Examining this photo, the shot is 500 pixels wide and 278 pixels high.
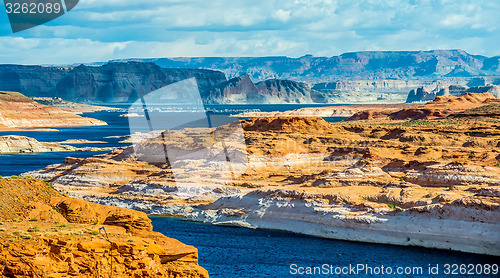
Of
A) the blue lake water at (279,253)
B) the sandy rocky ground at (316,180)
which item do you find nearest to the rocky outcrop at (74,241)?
the blue lake water at (279,253)

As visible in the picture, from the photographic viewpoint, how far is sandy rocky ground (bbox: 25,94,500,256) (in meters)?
43.0

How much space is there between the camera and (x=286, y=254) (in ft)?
133

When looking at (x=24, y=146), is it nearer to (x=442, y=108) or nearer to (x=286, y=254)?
(x=286, y=254)

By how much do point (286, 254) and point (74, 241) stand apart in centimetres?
2452

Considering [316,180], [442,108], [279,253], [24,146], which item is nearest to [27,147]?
[24,146]

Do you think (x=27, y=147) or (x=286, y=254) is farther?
(x=27, y=147)

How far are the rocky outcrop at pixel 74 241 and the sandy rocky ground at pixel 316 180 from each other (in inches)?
1027

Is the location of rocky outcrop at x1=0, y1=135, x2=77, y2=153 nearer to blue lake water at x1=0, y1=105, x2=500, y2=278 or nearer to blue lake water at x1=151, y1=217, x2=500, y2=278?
blue lake water at x1=0, y1=105, x2=500, y2=278

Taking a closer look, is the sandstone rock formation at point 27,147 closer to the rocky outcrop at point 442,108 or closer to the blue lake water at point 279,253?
the rocky outcrop at point 442,108

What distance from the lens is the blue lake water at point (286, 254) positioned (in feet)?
122

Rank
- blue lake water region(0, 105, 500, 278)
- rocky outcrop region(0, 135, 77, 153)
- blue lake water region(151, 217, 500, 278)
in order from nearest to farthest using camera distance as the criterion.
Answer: blue lake water region(151, 217, 500, 278)
blue lake water region(0, 105, 500, 278)
rocky outcrop region(0, 135, 77, 153)

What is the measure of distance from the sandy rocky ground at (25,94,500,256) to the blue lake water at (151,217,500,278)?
1303 millimetres

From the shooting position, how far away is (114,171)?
69500 millimetres

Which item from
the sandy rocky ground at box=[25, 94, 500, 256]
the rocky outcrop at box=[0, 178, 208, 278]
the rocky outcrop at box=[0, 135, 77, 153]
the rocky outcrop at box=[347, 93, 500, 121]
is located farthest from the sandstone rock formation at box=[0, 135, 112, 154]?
the rocky outcrop at box=[0, 178, 208, 278]
